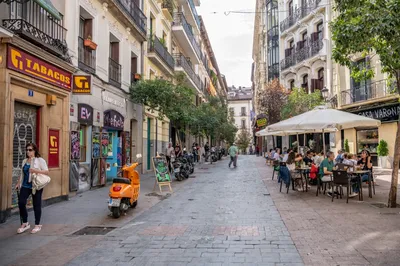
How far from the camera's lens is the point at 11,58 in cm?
777

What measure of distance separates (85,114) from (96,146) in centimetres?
142

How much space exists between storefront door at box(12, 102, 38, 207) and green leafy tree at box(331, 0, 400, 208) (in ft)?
25.4

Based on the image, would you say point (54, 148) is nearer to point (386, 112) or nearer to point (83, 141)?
point (83, 141)

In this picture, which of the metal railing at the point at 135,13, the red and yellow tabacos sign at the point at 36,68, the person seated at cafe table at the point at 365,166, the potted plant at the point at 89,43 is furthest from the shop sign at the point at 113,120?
the person seated at cafe table at the point at 365,166

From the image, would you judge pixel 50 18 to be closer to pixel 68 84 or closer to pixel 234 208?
pixel 68 84

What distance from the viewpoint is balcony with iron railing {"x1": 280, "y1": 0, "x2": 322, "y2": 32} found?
27.7 metres

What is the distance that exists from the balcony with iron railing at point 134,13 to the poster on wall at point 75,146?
596 centimetres

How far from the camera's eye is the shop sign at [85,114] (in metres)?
11.5

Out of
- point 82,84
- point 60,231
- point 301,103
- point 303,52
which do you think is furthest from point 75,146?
point 303,52

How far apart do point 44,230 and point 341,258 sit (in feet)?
17.1

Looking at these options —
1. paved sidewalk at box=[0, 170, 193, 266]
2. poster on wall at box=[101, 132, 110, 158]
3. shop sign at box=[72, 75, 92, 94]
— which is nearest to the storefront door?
paved sidewalk at box=[0, 170, 193, 266]

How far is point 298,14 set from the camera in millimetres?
29984

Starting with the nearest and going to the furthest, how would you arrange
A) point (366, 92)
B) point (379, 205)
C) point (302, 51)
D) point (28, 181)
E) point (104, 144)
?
point (28, 181)
point (379, 205)
point (104, 144)
point (366, 92)
point (302, 51)

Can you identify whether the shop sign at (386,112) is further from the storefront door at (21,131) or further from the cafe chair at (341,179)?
the storefront door at (21,131)
